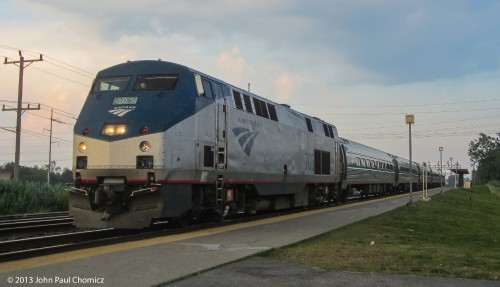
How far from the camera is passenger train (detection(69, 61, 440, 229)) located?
11.8 metres

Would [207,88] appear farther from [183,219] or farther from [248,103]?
[183,219]

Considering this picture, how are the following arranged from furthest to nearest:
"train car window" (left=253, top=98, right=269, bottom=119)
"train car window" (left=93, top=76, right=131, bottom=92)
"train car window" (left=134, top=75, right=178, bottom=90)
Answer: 1. "train car window" (left=253, top=98, right=269, bottom=119)
2. "train car window" (left=93, top=76, right=131, bottom=92)
3. "train car window" (left=134, top=75, right=178, bottom=90)

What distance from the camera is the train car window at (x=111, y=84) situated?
13227 millimetres

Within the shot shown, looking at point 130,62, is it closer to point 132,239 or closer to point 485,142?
point 132,239

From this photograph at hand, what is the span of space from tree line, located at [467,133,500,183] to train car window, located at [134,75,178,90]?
113657mm

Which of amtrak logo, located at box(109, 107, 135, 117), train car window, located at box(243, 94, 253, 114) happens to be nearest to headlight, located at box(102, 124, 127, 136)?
amtrak logo, located at box(109, 107, 135, 117)

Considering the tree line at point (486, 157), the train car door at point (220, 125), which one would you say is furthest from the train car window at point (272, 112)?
the tree line at point (486, 157)

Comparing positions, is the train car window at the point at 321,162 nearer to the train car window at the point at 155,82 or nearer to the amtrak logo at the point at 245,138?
the amtrak logo at the point at 245,138

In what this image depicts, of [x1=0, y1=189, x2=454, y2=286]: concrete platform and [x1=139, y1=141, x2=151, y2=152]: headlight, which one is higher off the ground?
[x1=139, y1=141, x2=151, y2=152]: headlight

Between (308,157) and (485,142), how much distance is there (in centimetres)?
12013

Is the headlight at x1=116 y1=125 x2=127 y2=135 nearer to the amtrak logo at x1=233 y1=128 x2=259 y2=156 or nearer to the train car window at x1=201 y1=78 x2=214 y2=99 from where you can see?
the train car window at x1=201 y1=78 x2=214 y2=99

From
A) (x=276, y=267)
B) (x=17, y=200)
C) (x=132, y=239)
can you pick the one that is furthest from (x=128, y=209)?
(x=17, y=200)

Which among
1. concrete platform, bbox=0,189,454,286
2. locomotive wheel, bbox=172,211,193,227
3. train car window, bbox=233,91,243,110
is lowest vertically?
concrete platform, bbox=0,189,454,286

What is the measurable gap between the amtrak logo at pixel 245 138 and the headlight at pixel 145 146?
12.2 feet
